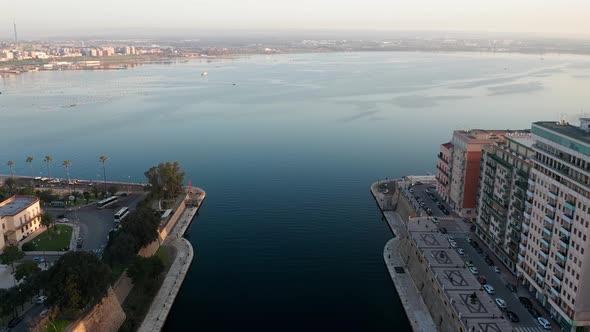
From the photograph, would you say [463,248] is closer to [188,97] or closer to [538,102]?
[538,102]

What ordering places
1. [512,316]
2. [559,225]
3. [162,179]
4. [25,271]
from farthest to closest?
[162,179] → [25,271] → [512,316] → [559,225]

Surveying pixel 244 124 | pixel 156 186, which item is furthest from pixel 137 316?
pixel 244 124

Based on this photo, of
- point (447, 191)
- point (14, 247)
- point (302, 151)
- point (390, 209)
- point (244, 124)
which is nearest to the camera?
point (14, 247)

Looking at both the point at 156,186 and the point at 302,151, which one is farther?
the point at 302,151

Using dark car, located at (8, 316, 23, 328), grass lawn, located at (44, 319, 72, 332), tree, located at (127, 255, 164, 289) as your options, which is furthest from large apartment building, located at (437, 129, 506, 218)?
dark car, located at (8, 316, 23, 328)

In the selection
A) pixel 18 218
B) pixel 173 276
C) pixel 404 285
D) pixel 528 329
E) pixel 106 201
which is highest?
pixel 18 218

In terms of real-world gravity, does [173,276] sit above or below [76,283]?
below

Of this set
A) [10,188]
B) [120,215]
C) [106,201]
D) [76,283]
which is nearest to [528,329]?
[76,283]

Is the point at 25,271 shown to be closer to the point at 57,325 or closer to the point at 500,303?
the point at 57,325
